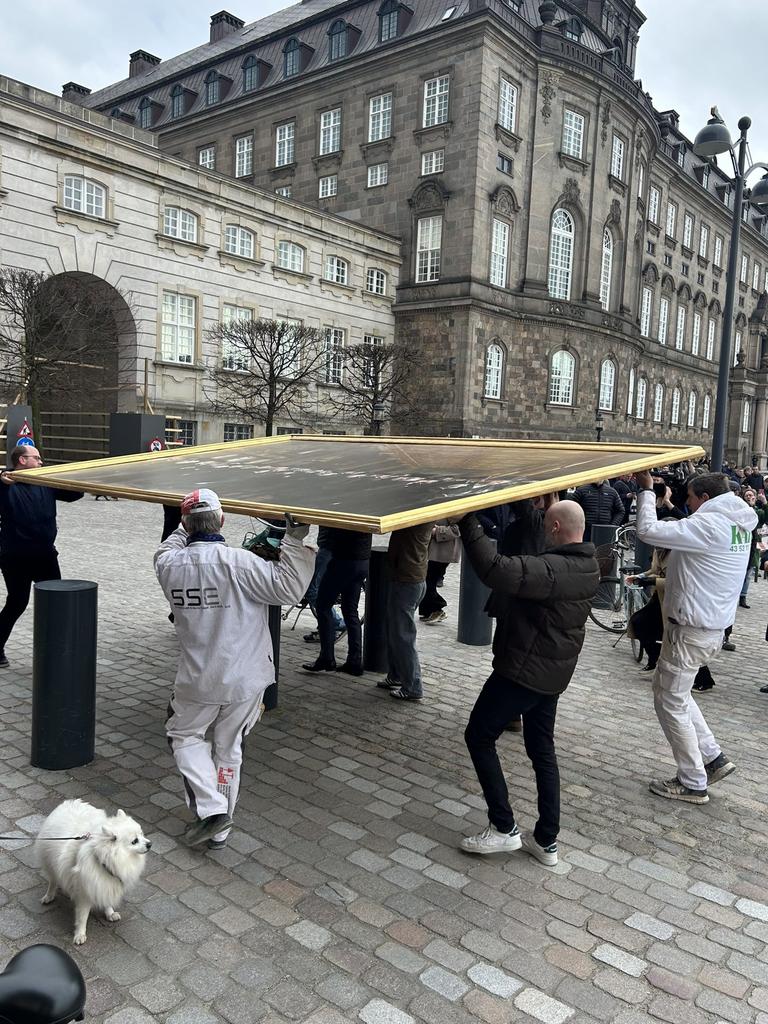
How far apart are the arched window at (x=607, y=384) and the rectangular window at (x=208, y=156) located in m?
26.4

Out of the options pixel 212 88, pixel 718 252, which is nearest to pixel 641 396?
pixel 718 252

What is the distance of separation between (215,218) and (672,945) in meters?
31.4

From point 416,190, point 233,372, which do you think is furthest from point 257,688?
point 416,190

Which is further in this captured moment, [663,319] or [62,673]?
[663,319]

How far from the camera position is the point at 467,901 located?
3.88 meters

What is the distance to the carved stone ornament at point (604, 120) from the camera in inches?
1655

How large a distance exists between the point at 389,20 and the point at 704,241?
33.0 metres

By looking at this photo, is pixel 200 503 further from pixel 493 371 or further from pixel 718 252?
pixel 718 252

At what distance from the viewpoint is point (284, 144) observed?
44844 mm

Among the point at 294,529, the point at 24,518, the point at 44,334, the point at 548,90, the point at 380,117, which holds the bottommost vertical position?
the point at 24,518

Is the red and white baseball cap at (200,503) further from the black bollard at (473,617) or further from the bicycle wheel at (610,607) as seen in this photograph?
the bicycle wheel at (610,607)

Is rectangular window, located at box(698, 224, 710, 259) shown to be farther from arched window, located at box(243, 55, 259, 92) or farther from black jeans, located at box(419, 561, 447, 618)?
black jeans, located at box(419, 561, 447, 618)

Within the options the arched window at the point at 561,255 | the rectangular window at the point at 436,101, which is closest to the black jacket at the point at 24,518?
the rectangular window at the point at 436,101

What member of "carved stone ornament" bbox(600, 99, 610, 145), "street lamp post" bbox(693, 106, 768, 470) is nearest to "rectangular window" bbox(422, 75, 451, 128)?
"carved stone ornament" bbox(600, 99, 610, 145)
